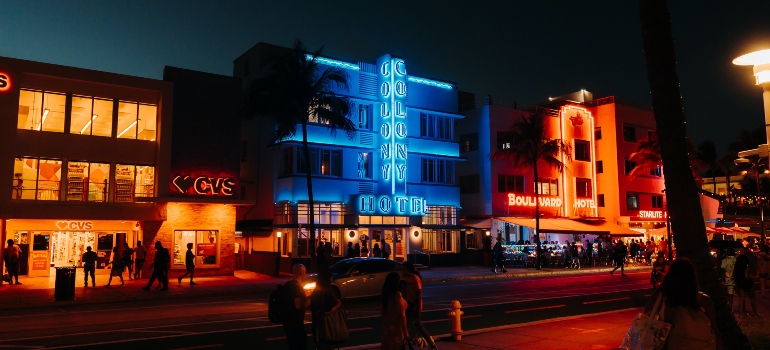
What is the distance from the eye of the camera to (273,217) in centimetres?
3647

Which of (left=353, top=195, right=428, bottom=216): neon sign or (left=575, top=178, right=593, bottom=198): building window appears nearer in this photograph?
(left=353, top=195, right=428, bottom=216): neon sign

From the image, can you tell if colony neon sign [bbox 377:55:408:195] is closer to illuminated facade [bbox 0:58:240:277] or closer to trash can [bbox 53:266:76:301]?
illuminated facade [bbox 0:58:240:277]

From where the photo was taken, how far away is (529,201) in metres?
46.3

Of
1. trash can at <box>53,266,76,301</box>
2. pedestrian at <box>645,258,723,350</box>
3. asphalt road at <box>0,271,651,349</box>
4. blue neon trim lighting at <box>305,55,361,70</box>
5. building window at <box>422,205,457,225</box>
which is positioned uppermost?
blue neon trim lighting at <box>305,55,361,70</box>

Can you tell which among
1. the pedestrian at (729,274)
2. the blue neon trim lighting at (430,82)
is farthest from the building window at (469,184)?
the pedestrian at (729,274)

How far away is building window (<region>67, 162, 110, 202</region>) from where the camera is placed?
28.8 meters

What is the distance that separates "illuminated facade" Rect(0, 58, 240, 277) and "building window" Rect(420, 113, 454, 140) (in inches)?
538

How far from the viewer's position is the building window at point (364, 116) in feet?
126

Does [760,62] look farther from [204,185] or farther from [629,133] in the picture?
[629,133]

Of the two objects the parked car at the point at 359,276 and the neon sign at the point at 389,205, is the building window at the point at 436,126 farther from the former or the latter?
the parked car at the point at 359,276

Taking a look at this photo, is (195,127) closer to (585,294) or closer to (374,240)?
(374,240)

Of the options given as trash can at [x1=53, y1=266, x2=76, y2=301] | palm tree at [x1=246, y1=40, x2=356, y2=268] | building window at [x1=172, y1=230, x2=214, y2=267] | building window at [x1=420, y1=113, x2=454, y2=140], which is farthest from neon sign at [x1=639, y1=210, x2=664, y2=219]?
trash can at [x1=53, y1=266, x2=76, y2=301]

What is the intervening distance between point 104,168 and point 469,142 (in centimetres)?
2681

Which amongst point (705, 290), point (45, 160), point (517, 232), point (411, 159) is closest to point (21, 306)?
point (45, 160)
